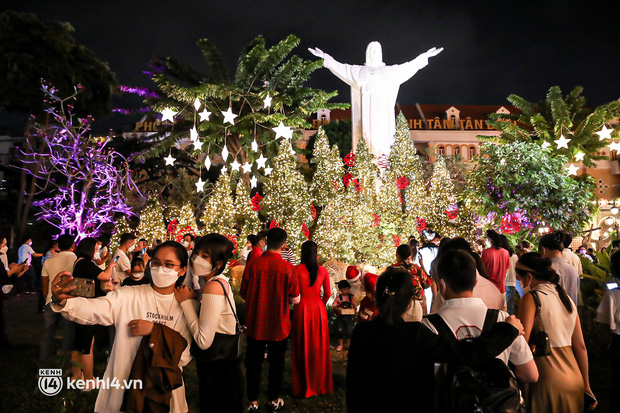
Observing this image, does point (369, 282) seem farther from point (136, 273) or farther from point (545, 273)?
point (136, 273)

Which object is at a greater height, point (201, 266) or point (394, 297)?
point (201, 266)

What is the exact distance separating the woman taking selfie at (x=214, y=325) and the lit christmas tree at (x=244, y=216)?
465 inches

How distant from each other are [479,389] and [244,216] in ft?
45.8

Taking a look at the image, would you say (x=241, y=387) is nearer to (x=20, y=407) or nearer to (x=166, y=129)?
(x=20, y=407)

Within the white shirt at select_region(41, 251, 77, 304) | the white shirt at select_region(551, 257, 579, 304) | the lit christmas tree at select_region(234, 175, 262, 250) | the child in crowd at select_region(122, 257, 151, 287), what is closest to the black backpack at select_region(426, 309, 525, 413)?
the white shirt at select_region(551, 257, 579, 304)

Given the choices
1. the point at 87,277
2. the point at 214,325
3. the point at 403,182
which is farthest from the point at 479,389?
the point at 403,182

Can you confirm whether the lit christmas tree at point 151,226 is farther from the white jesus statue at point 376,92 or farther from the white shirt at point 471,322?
the white shirt at point 471,322

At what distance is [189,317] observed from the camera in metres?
2.71

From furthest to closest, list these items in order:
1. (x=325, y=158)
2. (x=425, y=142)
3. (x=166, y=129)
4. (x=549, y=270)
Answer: (x=425, y=142) < (x=166, y=129) < (x=325, y=158) < (x=549, y=270)

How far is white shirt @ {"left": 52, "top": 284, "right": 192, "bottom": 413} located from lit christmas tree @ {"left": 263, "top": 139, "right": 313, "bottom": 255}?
39.3 ft

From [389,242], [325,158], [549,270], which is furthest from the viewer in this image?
[325,158]

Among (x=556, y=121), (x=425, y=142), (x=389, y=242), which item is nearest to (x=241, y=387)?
(x=389, y=242)

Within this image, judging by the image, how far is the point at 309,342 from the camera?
5.06m

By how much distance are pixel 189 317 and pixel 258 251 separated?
3.21 m
